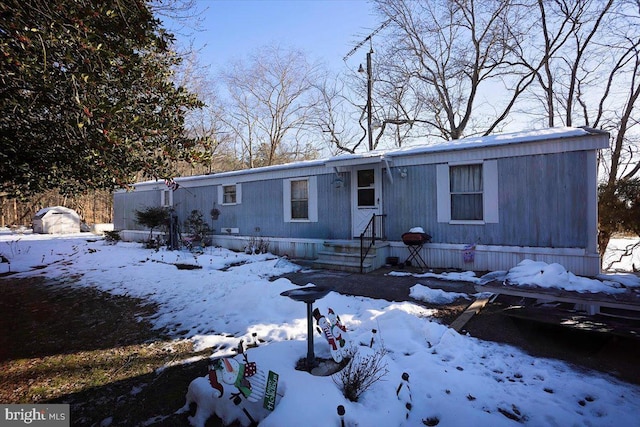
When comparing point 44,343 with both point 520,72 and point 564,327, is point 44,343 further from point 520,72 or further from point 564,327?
point 520,72

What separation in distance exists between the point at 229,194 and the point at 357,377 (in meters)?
10.2

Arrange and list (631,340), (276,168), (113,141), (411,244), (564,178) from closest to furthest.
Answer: (113,141)
(631,340)
(564,178)
(411,244)
(276,168)

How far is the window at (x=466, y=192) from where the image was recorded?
24.1 feet

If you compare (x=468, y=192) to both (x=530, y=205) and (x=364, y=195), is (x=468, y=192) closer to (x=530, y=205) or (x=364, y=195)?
(x=530, y=205)

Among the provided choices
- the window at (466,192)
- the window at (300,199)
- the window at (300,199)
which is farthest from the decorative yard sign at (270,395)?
the window at (300,199)

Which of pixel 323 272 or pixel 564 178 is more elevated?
pixel 564 178

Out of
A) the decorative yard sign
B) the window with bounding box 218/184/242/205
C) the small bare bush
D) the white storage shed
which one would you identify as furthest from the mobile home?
the white storage shed

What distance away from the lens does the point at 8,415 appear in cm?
259

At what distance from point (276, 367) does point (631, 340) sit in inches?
157

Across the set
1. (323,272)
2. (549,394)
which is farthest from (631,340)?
(323,272)

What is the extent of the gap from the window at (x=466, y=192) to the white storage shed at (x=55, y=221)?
21.5 m

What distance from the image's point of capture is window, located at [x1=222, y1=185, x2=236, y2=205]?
38.3 feet

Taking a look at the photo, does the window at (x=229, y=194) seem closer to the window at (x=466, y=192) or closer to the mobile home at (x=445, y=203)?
the mobile home at (x=445, y=203)

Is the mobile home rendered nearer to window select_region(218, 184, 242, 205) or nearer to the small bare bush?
window select_region(218, 184, 242, 205)
